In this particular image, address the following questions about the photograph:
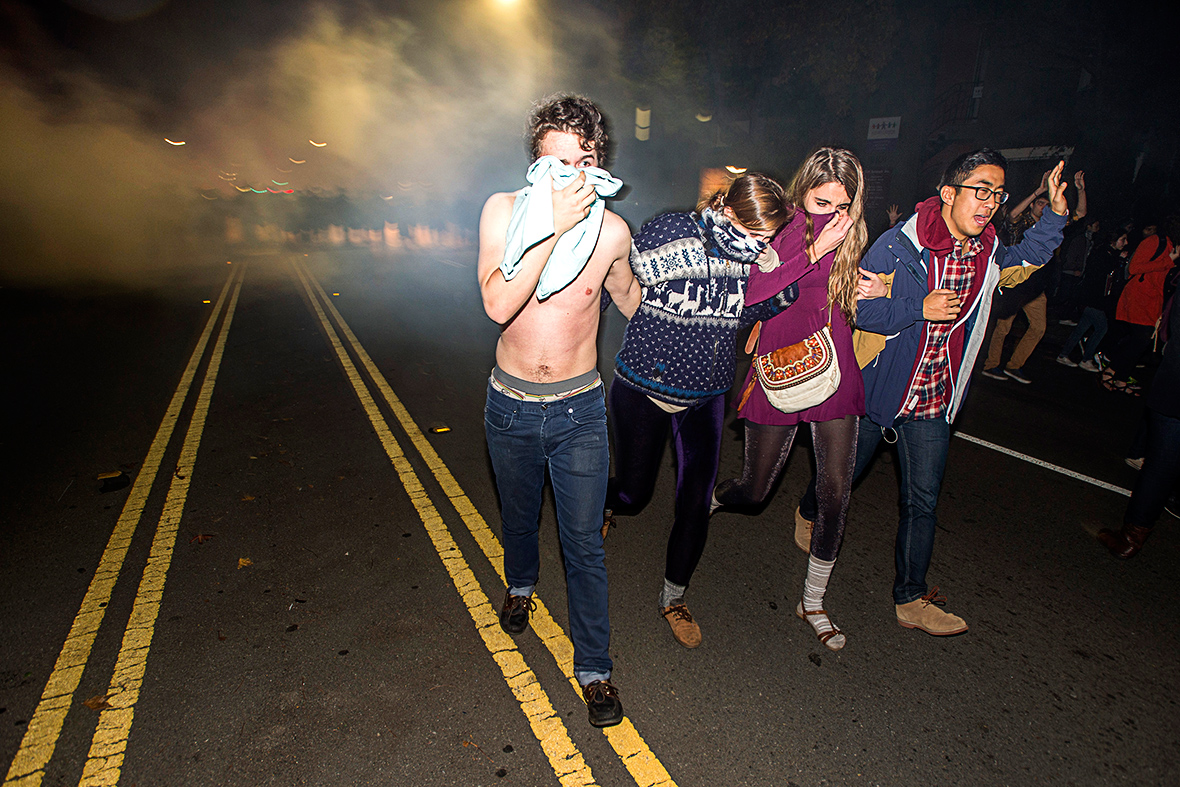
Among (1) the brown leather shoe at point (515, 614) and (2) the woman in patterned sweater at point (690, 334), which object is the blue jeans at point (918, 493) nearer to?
(2) the woman in patterned sweater at point (690, 334)

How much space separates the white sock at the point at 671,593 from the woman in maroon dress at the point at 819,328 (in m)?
0.61

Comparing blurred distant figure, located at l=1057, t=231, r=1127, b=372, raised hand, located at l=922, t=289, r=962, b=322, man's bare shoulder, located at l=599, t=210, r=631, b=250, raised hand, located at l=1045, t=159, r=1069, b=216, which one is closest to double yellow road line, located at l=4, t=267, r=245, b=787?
man's bare shoulder, located at l=599, t=210, r=631, b=250

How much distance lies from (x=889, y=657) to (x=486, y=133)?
→ 32.5m

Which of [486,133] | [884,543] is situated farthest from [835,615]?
[486,133]

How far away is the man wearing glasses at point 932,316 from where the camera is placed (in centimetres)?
276

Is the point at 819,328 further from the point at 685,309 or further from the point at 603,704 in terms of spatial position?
the point at 603,704

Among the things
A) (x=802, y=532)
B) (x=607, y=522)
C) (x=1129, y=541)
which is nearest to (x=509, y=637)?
(x=607, y=522)

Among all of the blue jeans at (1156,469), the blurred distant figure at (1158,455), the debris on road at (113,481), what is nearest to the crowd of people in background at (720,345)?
the blurred distant figure at (1158,455)

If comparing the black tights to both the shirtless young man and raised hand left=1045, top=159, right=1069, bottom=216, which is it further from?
raised hand left=1045, top=159, right=1069, bottom=216

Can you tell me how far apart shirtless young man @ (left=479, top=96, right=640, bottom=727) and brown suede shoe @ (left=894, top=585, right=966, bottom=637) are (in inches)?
65.0

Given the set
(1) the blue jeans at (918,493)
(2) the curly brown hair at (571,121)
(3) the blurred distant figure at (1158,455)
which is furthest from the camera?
(3) the blurred distant figure at (1158,455)

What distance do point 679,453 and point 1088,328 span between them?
9.33m

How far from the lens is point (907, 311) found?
2.76 meters

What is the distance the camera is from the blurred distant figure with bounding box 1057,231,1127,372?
8.67 m
